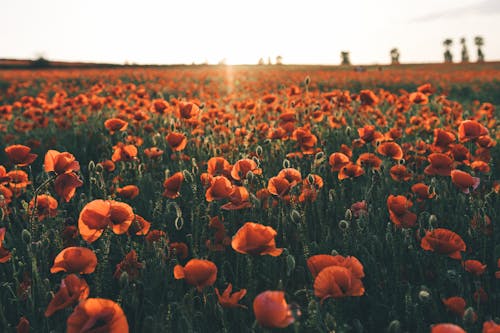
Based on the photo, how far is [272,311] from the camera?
0.92 m

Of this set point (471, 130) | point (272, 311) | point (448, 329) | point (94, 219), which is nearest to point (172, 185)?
point (94, 219)

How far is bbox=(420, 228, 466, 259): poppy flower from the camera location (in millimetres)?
1402

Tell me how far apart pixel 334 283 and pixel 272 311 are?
0.66ft

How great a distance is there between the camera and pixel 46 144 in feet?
14.2

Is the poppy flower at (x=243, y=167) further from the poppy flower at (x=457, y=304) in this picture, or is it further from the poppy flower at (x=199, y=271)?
the poppy flower at (x=457, y=304)

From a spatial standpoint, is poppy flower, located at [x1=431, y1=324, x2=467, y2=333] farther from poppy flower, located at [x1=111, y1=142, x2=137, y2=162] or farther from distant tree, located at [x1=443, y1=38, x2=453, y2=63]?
distant tree, located at [x1=443, y1=38, x2=453, y2=63]

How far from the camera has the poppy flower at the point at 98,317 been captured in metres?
0.93

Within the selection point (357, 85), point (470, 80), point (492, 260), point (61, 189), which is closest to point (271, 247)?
point (61, 189)

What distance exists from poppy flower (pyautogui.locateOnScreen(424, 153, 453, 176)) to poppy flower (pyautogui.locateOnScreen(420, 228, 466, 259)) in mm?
578

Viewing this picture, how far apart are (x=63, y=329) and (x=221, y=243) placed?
0.72 m

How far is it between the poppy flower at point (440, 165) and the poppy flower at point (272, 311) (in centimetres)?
133

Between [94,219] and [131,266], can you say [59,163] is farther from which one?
[131,266]

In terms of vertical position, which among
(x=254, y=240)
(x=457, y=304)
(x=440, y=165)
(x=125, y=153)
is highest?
(x=125, y=153)

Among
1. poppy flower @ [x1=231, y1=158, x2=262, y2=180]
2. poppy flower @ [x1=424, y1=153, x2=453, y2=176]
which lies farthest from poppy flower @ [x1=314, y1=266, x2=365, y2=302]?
poppy flower @ [x1=424, y1=153, x2=453, y2=176]
